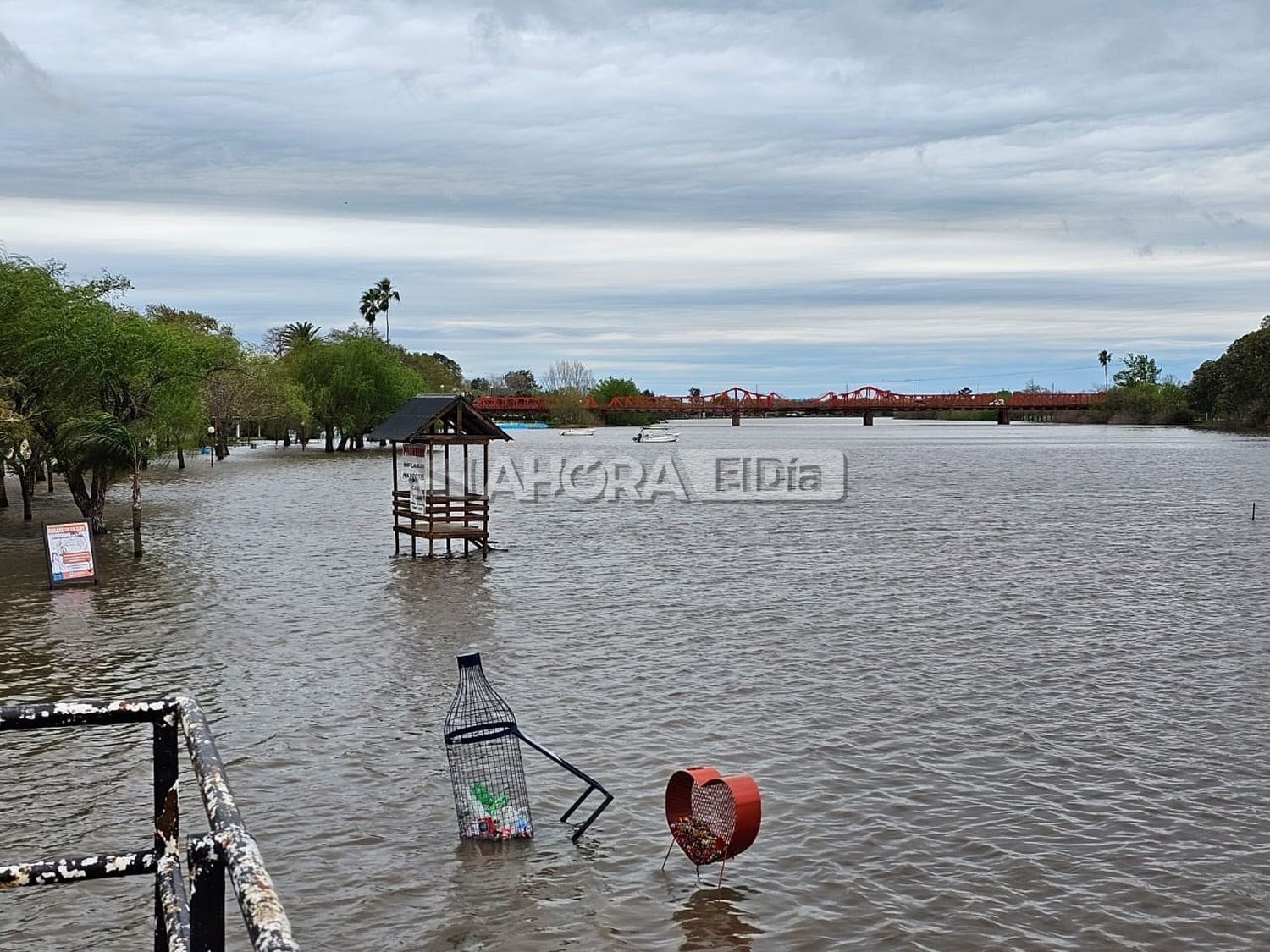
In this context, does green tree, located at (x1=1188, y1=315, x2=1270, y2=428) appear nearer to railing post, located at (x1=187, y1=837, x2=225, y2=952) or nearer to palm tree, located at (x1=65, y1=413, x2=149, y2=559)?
palm tree, located at (x1=65, y1=413, x2=149, y2=559)

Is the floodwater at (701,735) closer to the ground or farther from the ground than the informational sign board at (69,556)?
closer to the ground

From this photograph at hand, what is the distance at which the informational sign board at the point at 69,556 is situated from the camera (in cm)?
2448

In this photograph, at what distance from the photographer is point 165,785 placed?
9.86 feet

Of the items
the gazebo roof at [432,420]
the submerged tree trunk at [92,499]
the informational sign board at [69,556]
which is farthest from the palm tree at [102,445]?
the gazebo roof at [432,420]

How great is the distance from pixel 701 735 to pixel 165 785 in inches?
430

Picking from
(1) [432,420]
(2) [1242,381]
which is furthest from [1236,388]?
(1) [432,420]

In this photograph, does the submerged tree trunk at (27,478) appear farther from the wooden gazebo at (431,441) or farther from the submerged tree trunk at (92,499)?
the wooden gazebo at (431,441)

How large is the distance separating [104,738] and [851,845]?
315 inches

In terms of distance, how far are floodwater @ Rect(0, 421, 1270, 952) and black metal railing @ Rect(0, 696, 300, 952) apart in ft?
19.6

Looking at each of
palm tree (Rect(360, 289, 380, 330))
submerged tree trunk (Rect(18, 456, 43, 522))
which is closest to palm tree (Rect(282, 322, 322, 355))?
palm tree (Rect(360, 289, 380, 330))

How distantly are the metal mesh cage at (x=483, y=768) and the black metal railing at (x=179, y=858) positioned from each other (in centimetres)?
712

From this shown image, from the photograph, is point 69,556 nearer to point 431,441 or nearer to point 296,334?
point 431,441

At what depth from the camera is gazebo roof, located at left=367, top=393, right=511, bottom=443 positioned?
28719 millimetres

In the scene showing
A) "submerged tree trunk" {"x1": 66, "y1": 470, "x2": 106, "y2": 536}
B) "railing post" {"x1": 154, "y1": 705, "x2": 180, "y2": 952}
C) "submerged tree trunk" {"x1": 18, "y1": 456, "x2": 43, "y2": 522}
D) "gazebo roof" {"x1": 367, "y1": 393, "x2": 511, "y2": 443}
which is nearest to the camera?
"railing post" {"x1": 154, "y1": 705, "x2": 180, "y2": 952}
